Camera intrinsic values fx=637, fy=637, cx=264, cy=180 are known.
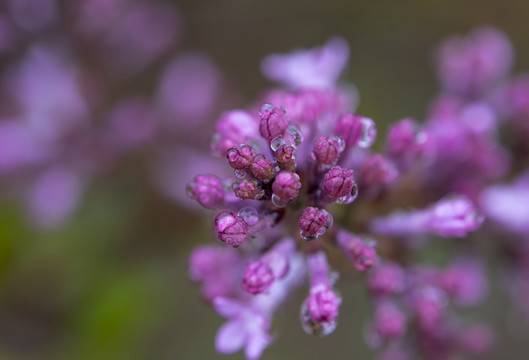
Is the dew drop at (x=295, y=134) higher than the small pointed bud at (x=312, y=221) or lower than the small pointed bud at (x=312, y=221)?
higher

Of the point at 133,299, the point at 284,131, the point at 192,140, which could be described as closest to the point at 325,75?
the point at 284,131

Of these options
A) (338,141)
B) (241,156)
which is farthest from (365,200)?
(241,156)

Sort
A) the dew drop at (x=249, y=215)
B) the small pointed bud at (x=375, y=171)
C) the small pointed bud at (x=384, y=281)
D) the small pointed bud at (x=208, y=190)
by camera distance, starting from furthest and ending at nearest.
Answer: the small pointed bud at (x=384, y=281)
the small pointed bud at (x=375, y=171)
the small pointed bud at (x=208, y=190)
the dew drop at (x=249, y=215)

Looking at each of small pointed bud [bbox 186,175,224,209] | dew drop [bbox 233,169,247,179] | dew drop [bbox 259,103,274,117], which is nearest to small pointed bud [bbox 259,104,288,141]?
dew drop [bbox 259,103,274,117]

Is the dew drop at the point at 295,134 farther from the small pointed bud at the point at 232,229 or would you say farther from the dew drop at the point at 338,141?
the small pointed bud at the point at 232,229

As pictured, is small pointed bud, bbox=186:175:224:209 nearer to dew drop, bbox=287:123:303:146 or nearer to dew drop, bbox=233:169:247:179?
dew drop, bbox=233:169:247:179

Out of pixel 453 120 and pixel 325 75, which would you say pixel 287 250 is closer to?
pixel 325 75

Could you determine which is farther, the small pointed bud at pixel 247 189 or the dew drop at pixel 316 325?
the dew drop at pixel 316 325

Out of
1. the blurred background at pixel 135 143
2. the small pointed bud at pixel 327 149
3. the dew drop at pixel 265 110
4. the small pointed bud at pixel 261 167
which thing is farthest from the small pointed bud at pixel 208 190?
the blurred background at pixel 135 143
